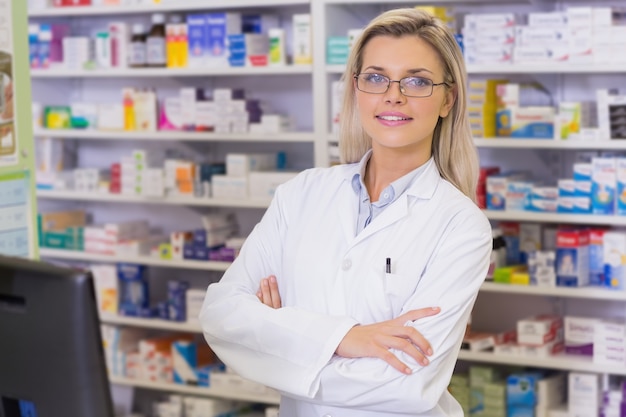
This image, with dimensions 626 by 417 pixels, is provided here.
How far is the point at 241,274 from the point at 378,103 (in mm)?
552

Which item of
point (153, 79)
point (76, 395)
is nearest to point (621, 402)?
point (153, 79)

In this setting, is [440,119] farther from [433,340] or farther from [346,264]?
[433,340]

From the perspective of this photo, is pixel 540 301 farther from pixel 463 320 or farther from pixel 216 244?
pixel 463 320

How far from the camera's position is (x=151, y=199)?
4906mm

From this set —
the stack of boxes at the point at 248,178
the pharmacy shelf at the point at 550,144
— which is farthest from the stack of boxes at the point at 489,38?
the stack of boxes at the point at 248,178

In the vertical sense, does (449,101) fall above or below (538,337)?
above

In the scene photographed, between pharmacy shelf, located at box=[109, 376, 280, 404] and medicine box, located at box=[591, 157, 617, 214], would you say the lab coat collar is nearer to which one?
medicine box, located at box=[591, 157, 617, 214]

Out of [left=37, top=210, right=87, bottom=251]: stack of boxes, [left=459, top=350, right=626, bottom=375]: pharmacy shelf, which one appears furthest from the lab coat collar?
[left=37, top=210, right=87, bottom=251]: stack of boxes

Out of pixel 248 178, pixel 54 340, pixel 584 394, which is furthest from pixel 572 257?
pixel 54 340

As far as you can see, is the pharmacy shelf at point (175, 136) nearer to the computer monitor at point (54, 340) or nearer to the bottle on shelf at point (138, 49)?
the bottle on shelf at point (138, 49)

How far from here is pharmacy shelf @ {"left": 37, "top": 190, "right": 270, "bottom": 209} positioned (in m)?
4.65

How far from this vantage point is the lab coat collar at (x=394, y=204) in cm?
233

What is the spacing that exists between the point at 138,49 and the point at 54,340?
3881 mm

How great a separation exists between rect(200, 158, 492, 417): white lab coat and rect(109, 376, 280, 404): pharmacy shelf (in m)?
2.32
